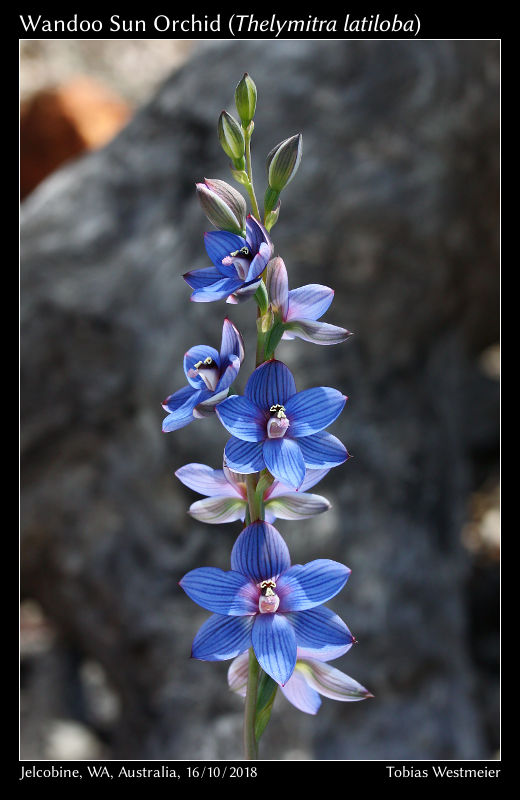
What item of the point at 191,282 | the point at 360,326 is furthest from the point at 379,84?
the point at 191,282

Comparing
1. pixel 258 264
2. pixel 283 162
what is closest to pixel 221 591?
pixel 258 264

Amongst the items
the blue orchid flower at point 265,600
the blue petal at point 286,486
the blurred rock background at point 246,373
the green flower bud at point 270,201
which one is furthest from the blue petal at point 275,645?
the blurred rock background at point 246,373

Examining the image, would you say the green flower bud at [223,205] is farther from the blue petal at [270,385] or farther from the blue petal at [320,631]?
the blue petal at [320,631]

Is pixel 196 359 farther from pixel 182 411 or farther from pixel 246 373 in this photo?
pixel 246 373

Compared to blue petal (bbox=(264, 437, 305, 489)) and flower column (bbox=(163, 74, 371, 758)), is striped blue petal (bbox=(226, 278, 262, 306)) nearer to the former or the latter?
flower column (bbox=(163, 74, 371, 758))

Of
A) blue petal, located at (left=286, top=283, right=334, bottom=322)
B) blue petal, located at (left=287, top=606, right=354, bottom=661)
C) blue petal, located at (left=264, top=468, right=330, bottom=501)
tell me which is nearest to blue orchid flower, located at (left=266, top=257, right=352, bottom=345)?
blue petal, located at (left=286, top=283, right=334, bottom=322)
